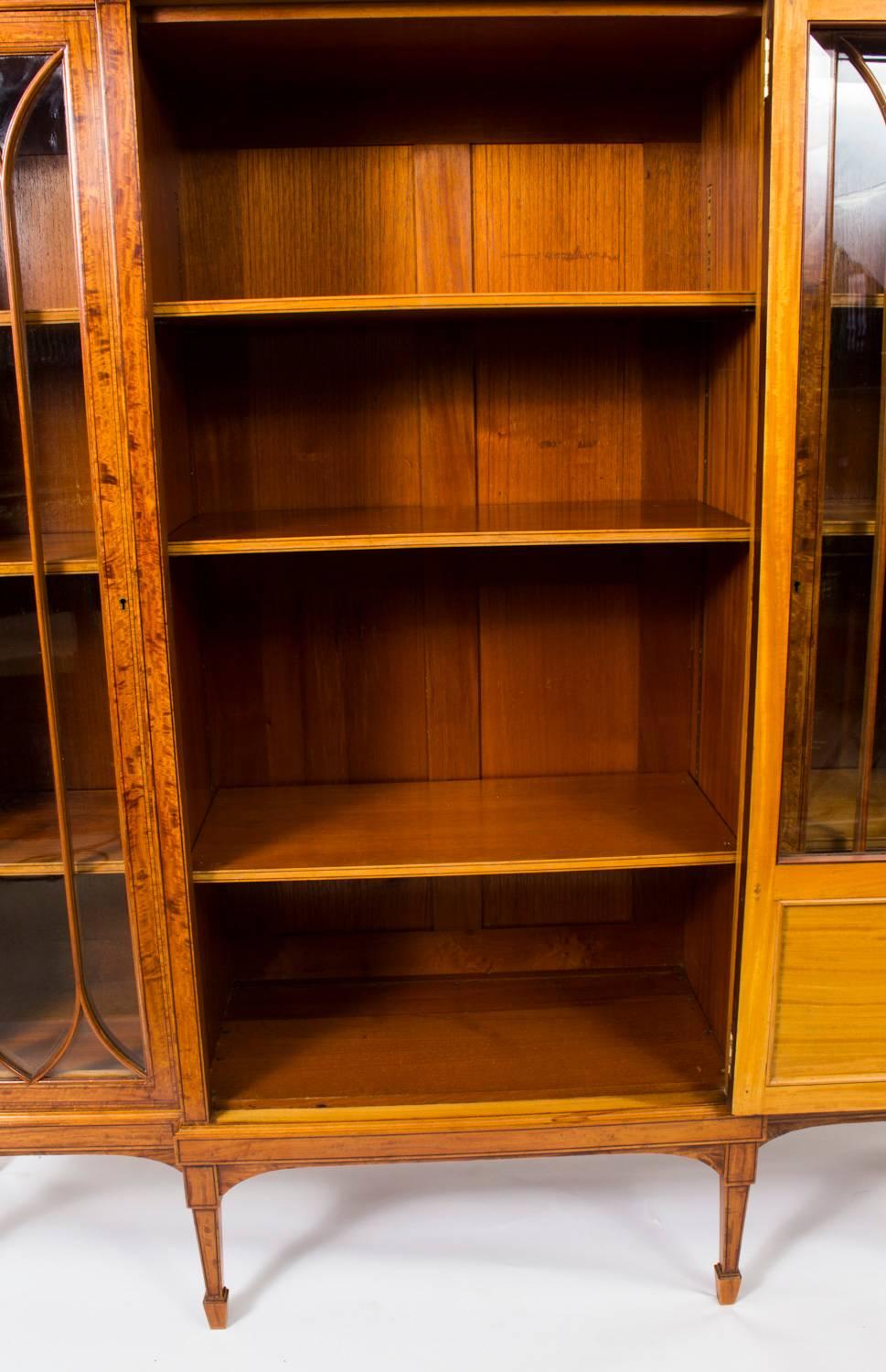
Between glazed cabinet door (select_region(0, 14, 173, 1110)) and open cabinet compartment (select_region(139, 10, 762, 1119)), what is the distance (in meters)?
0.10

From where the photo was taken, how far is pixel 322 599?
209 centimetres

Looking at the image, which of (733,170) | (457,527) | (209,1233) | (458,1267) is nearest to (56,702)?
(457,527)

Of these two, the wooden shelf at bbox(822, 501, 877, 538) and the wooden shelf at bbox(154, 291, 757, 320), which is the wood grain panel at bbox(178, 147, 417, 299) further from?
the wooden shelf at bbox(822, 501, 877, 538)

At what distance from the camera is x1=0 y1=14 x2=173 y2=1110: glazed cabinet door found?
1.54 metres

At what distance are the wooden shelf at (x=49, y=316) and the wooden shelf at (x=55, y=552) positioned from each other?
28cm

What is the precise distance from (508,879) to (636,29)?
1419 millimetres

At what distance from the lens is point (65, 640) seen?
1.67 meters

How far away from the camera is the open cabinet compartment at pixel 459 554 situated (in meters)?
1.78

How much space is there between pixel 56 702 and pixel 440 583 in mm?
713

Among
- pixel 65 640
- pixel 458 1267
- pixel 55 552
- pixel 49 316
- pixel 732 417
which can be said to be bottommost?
pixel 458 1267

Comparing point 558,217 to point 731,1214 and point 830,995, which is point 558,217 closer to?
point 830,995

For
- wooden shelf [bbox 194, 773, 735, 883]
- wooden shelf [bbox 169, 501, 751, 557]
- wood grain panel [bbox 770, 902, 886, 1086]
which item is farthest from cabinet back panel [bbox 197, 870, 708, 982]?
wooden shelf [bbox 169, 501, 751, 557]

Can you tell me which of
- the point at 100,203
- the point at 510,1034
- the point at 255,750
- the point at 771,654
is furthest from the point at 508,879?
→ the point at 100,203

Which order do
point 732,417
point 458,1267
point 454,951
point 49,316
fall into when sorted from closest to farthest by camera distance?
point 49,316 → point 732,417 → point 458,1267 → point 454,951
